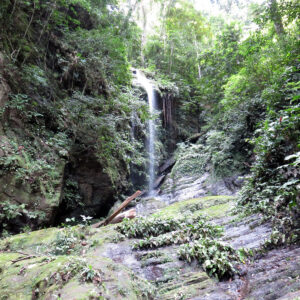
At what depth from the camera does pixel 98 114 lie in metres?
9.22

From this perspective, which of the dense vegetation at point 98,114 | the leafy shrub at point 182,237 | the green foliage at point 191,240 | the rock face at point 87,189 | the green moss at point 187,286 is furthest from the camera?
the rock face at point 87,189

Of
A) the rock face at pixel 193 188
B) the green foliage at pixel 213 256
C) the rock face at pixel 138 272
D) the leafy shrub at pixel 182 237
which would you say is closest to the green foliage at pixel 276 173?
the rock face at pixel 138 272

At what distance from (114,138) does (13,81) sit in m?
4.04

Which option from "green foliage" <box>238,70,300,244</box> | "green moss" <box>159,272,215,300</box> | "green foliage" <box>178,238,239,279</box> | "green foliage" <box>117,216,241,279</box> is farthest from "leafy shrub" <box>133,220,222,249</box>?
"green moss" <box>159,272,215,300</box>

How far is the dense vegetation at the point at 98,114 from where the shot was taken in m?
5.17

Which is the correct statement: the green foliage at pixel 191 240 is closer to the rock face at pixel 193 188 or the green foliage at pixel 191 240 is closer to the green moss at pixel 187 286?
the green moss at pixel 187 286

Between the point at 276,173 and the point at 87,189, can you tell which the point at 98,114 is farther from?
the point at 276,173

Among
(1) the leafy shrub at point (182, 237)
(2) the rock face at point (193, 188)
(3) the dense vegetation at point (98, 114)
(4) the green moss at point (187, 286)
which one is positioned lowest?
(4) the green moss at point (187, 286)

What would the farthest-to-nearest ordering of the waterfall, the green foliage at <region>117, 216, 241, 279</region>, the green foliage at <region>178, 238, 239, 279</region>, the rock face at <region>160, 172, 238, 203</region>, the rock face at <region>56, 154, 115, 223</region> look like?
the waterfall, the rock face at <region>160, 172, 238, 203</region>, the rock face at <region>56, 154, 115, 223</region>, the green foliage at <region>117, 216, 241, 279</region>, the green foliage at <region>178, 238, 239, 279</region>

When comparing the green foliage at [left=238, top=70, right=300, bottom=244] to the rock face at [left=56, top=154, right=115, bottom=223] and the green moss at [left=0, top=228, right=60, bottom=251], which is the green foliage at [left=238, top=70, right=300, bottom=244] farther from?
the rock face at [left=56, top=154, right=115, bottom=223]

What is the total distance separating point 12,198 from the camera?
5.52 m

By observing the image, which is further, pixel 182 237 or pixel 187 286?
pixel 182 237

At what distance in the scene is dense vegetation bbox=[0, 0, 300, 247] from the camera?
517 centimetres

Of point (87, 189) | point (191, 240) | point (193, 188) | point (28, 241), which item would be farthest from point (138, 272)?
point (193, 188)
